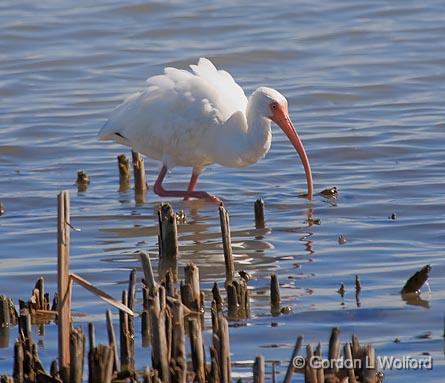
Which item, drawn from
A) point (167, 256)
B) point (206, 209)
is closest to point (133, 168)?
point (206, 209)

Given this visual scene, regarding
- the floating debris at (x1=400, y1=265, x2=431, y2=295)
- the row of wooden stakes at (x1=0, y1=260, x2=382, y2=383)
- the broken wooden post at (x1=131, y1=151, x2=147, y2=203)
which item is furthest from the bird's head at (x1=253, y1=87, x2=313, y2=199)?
the row of wooden stakes at (x1=0, y1=260, x2=382, y2=383)

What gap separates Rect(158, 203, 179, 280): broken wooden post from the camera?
8.56 m

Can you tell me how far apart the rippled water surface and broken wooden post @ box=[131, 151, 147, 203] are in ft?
0.42

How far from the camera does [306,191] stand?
11375 mm

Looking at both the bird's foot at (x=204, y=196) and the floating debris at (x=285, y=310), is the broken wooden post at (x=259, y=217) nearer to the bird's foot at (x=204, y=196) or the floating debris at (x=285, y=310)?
the bird's foot at (x=204, y=196)

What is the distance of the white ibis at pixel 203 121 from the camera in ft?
35.6

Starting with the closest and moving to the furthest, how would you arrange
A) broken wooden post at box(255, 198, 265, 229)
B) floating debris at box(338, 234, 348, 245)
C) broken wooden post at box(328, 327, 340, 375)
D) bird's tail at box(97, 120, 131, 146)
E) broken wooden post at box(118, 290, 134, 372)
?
broken wooden post at box(328, 327, 340, 375), broken wooden post at box(118, 290, 134, 372), floating debris at box(338, 234, 348, 245), broken wooden post at box(255, 198, 265, 229), bird's tail at box(97, 120, 131, 146)

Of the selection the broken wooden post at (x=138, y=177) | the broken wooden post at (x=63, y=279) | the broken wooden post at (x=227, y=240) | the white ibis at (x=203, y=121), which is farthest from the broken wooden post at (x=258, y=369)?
the broken wooden post at (x=138, y=177)

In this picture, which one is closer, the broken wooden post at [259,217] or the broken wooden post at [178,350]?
the broken wooden post at [178,350]

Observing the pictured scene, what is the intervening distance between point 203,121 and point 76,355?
563 cm

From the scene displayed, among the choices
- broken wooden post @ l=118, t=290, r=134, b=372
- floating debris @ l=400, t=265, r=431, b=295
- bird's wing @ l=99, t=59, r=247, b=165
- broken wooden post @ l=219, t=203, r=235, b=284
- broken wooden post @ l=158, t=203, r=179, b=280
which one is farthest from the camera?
bird's wing @ l=99, t=59, r=247, b=165

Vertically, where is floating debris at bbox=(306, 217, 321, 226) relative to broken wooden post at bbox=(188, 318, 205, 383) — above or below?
above

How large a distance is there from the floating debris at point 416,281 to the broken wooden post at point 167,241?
1.57m

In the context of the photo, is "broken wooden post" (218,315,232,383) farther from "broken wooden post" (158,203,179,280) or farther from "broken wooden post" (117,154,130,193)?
"broken wooden post" (117,154,130,193)
